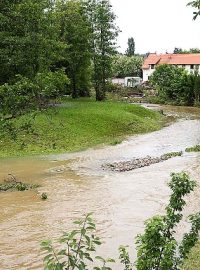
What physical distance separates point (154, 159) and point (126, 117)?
13.9 metres

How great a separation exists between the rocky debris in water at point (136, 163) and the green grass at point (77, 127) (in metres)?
4.50

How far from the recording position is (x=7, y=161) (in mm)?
23906

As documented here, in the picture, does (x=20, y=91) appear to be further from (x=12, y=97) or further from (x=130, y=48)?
(x=130, y=48)

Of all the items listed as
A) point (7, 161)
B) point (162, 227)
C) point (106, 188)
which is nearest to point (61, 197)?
point (106, 188)

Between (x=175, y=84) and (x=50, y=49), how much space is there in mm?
27123

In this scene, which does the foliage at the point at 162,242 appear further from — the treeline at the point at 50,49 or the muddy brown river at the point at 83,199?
the treeline at the point at 50,49

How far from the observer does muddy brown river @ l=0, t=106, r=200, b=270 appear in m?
12.4

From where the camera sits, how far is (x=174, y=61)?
85750 millimetres

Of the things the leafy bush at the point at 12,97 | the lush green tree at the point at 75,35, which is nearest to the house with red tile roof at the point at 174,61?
the lush green tree at the point at 75,35

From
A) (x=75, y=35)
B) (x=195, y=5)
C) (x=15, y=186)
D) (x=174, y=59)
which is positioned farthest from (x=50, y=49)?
(x=174, y=59)

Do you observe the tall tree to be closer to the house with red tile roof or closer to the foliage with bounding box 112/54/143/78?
the house with red tile roof

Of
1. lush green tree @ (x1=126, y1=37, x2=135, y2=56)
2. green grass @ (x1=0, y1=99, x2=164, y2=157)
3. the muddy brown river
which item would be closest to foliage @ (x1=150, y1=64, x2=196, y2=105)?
green grass @ (x1=0, y1=99, x2=164, y2=157)

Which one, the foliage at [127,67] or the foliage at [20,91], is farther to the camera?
the foliage at [127,67]

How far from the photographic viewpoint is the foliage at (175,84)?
5578 centimetres
